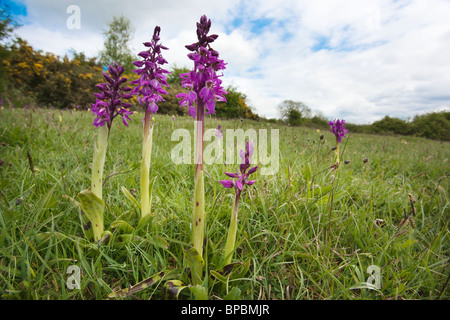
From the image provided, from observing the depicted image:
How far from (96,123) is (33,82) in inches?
948

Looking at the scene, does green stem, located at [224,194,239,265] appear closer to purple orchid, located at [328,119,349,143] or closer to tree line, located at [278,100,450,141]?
purple orchid, located at [328,119,349,143]

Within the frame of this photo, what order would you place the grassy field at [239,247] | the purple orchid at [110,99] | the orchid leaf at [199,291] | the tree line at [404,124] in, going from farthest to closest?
the tree line at [404,124] < the purple orchid at [110,99] < the grassy field at [239,247] < the orchid leaf at [199,291]

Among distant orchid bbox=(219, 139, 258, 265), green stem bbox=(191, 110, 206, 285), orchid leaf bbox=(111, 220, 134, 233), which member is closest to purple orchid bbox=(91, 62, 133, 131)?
green stem bbox=(191, 110, 206, 285)

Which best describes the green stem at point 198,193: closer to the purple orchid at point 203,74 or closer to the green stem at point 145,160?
the purple orchid at point 203,74

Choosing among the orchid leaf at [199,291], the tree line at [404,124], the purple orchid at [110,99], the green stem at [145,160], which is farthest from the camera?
the tree line at [404,124]

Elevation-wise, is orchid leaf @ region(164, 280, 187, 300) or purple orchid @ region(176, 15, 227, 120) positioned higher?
purple orchid @ region(176, 15, 227, 120)

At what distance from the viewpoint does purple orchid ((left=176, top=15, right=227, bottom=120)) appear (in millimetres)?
1514

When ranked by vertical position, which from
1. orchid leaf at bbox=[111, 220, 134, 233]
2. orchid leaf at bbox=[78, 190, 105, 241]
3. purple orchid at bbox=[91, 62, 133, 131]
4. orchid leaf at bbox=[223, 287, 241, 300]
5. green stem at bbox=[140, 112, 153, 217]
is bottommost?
orchid leaf at bbox=[223, 287, 241, 300]

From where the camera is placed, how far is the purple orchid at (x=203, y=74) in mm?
1514

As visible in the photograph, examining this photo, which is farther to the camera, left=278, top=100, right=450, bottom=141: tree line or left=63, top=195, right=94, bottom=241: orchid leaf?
left=278, top=100, right=450, bottom=141: tree line

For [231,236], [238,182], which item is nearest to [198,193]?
[238,182]

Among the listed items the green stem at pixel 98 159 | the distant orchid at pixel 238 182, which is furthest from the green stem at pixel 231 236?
the green stem at pixel 98 159

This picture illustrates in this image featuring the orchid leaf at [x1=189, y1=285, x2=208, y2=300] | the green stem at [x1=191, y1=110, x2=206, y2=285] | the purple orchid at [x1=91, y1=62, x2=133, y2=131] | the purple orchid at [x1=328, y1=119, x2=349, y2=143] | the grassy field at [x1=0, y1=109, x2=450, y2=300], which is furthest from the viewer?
the purple orchid at [x1=328, y1=119, x2=349, y2=143]
